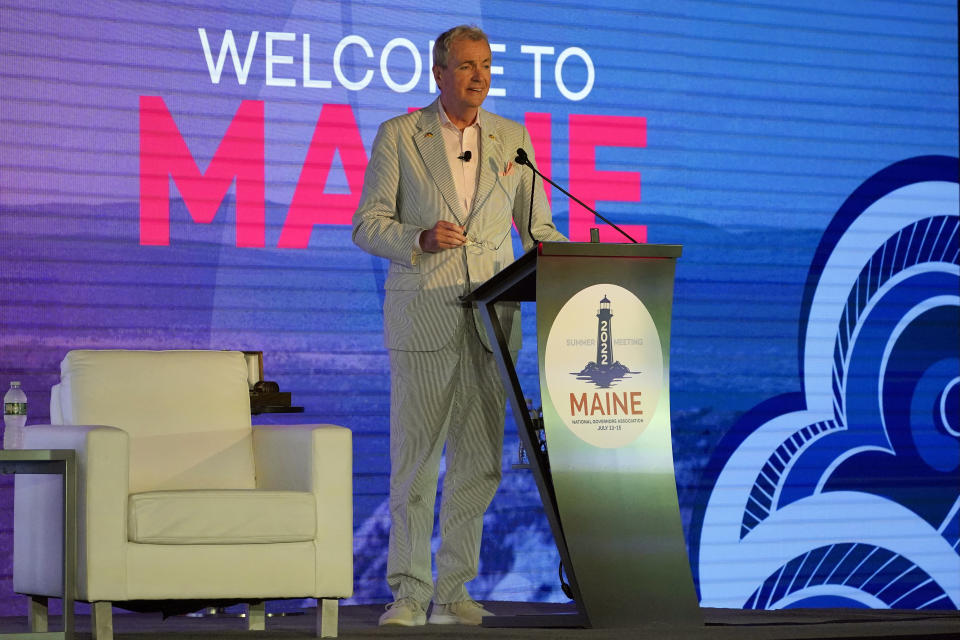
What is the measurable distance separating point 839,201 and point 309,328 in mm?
2731

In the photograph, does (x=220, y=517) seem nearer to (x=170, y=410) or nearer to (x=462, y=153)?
(x=170, y=410)

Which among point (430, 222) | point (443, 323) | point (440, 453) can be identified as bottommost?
point (440, 453)

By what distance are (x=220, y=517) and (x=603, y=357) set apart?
1.17m

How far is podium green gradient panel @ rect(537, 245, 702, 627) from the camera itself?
354 cm

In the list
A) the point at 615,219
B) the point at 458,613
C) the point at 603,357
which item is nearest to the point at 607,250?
the point at 603,357

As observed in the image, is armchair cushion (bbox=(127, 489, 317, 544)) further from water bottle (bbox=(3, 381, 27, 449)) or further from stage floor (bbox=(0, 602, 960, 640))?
water bottle (bbox=(3, 381, 27, 449))

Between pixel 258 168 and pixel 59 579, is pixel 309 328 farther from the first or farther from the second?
pixel 59 579

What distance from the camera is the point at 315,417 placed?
17.8 ft

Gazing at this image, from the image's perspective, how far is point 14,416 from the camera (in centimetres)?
453

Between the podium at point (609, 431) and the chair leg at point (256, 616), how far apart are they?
37.2 inches

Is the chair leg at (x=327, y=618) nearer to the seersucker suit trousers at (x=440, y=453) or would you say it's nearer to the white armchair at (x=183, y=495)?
the white armchair at (x=183, y=495)

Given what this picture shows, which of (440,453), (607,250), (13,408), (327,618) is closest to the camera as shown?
(607,250)

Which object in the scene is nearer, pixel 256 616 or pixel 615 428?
pixel 615 428

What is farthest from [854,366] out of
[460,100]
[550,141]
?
[460,100]
